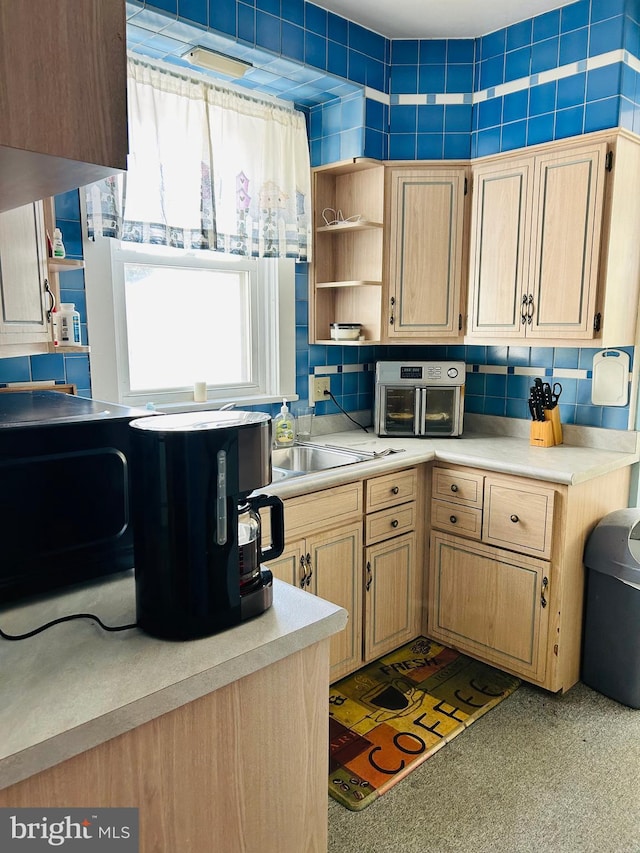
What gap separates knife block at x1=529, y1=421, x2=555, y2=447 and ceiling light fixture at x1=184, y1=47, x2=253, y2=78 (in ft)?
6.42

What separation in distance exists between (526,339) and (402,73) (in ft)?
4.53

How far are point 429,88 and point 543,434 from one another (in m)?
1.69

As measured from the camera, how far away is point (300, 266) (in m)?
3.07

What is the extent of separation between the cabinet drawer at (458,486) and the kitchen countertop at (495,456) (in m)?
0.05

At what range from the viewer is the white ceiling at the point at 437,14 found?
2.59m

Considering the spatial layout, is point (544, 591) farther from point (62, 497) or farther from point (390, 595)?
point (62, 497)

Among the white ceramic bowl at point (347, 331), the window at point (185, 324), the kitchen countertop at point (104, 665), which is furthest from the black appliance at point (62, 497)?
the white ceramic bowl at point (347, 331)

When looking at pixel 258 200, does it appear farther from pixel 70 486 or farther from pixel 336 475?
pixel 70 486

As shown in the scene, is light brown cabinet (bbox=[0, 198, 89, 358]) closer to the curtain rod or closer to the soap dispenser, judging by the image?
the curtain rod

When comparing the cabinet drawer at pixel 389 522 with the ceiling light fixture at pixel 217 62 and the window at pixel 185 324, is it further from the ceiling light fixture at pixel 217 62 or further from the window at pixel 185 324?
the ceiling light fixture at pixel 217 62

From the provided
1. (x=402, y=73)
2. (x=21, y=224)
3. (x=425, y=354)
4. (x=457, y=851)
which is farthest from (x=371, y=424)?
(x=21, y=224)

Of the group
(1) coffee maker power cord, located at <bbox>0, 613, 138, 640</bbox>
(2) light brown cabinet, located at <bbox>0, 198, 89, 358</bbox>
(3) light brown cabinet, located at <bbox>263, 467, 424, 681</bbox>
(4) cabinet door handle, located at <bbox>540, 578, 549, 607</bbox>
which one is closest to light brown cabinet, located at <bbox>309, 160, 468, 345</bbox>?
(3) light brown cabinet, located at <bbox>263, 467, 424, 681</bbox>

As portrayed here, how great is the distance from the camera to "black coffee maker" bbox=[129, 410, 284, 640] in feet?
3.42

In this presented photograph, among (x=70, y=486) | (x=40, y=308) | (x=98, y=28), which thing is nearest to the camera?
(x=98, y=28)
